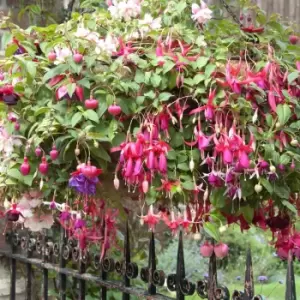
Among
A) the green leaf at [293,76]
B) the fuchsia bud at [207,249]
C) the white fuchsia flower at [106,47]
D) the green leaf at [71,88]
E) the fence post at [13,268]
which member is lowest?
the fence post at [13,268]

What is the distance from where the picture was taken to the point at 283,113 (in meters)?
1.37

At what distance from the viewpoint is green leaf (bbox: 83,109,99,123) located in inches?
54.9

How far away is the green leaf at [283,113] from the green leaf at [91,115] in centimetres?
38

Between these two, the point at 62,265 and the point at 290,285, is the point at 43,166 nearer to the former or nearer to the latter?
the point at 290,285

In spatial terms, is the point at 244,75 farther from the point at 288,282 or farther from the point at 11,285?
the point at 11,285

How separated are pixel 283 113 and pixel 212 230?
285mm

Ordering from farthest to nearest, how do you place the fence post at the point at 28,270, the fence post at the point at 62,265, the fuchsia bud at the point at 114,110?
the fence post at the point at 28,270 → the fence post at the point at 62,265 → the fuchsia bud at the point at 114,110

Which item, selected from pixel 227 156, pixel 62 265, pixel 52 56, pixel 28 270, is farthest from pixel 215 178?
pixel 28 270

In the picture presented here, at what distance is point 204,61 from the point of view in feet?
4.73

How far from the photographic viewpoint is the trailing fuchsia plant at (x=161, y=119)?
1.38 metres

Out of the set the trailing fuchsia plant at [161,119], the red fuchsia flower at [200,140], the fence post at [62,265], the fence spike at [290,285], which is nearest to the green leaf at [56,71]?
the trailing fuchsia plant at [161,119]

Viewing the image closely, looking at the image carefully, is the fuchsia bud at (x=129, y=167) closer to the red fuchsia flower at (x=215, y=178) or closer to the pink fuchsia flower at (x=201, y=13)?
the red fuchsia flower at (x=215, y=178)

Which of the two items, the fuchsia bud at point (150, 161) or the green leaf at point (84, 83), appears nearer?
the fuchsia bud at point (150, 161)

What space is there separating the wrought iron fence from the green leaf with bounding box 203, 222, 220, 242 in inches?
5.1
